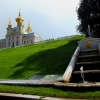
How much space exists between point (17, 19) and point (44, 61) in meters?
99.9

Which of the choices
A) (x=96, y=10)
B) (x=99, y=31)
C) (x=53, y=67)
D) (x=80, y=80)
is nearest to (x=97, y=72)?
(x=80, y=80)

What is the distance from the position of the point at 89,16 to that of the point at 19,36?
8284 cm

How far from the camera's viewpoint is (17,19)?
11075 cm

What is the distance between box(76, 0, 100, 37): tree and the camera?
30.0 meters

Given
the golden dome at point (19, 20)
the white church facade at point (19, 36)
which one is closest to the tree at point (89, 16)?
the white church facade at point (19, 36)

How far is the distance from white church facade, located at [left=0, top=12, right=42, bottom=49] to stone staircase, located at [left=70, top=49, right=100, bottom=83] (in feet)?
305

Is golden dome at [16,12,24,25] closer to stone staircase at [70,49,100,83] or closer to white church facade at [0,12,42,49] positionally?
white church facade at [0,12,42,49]

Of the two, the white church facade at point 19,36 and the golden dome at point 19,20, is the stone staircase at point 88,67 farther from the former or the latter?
the golden dome at point 19,20

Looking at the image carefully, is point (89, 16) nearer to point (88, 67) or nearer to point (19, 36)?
point (88, 67)

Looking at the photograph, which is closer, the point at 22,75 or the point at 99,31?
the point at 22,75

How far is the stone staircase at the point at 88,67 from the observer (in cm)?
917

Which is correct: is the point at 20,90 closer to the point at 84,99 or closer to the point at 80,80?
the point at 84,99

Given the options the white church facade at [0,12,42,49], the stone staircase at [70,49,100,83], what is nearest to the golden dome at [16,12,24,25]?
the white church facade at [0,12,42,49]

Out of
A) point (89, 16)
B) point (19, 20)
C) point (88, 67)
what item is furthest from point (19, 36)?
point (88, 67)
